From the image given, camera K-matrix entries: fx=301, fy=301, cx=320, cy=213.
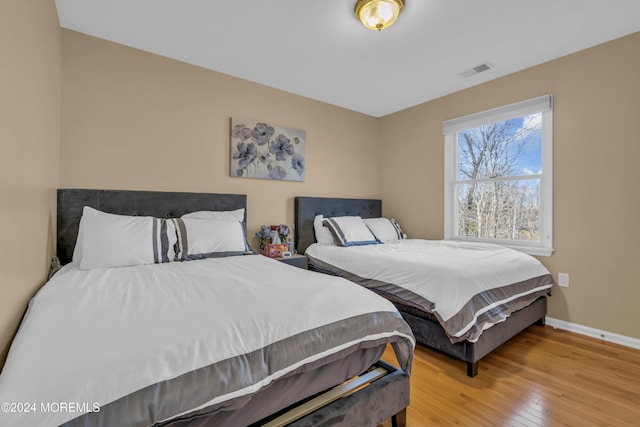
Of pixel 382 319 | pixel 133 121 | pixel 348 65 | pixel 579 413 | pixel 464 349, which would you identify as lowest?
pixel 579 413

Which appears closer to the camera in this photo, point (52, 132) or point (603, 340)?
point (52, 132)

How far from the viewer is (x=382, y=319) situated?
132cm

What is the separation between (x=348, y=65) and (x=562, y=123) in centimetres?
202

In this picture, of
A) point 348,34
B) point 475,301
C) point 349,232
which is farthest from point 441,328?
point 348,34

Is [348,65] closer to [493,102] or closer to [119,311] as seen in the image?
[493,102]

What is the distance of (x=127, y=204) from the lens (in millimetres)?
2500

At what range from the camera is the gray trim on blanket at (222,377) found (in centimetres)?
74

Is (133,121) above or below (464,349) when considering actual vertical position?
above

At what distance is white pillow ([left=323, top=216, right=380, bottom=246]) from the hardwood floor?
127cm

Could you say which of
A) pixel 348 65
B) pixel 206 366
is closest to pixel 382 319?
pixel 206 366

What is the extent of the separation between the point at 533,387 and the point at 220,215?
2.59 m

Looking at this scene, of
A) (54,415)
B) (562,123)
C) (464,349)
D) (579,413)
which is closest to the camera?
(54,415)

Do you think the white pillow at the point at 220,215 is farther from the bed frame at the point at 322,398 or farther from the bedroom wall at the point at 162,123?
the bed frame at the point at 322,398

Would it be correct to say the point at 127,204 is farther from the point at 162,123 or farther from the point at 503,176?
the point at 503,176
